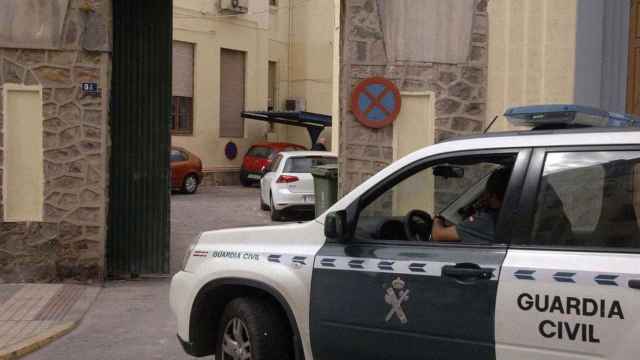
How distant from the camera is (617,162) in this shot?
155 inches

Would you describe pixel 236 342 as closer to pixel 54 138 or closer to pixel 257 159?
pixel 54 138

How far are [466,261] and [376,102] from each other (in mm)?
6063

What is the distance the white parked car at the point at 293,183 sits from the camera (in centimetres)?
1762

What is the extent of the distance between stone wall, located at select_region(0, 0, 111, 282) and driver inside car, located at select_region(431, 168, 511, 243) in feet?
20.7

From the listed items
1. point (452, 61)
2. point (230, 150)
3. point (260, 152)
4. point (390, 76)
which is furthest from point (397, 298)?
point (230, 150)

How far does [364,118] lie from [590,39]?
3.02 metres

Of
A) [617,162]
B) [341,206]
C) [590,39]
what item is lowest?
[341,206]

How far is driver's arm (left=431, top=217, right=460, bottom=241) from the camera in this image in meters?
4.52

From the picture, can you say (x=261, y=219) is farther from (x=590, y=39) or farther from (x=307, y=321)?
(x=307, y=321)

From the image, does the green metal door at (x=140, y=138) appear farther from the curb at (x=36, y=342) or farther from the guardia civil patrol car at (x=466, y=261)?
the guardia civil patrol car at (x=466, y=261)


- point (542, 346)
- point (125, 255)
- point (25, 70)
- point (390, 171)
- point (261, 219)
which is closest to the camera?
point (542, 346)

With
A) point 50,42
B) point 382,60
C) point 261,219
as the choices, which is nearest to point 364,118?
point 382,60

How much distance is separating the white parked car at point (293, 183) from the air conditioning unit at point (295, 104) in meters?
15.1

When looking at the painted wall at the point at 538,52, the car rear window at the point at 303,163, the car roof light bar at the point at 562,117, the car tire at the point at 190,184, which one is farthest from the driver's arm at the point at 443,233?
the car tire at the point at 190,184
